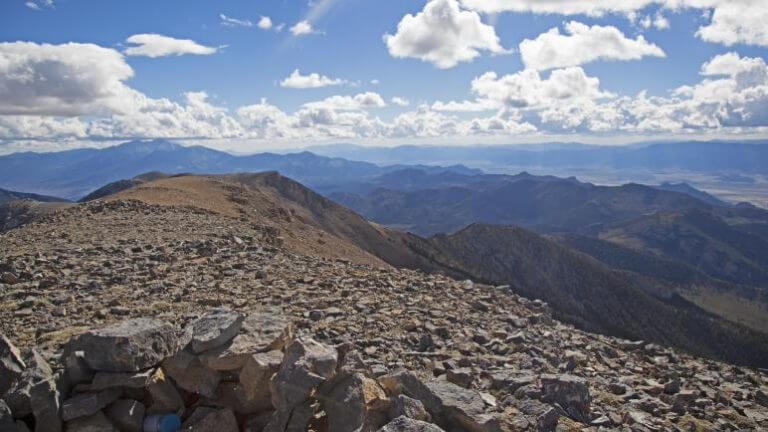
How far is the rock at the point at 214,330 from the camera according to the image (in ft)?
41.5

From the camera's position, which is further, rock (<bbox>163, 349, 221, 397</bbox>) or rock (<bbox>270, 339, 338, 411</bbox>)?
rock (<bbox>163, 349, 221, 397</bbox>)

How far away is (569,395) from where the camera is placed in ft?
48.8

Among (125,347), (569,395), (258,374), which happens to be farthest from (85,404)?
(569,395)

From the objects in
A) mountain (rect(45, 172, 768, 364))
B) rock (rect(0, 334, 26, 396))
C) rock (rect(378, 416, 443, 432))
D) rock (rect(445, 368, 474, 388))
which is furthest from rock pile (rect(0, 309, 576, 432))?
mountain (rect(45, 172, 768, 364))

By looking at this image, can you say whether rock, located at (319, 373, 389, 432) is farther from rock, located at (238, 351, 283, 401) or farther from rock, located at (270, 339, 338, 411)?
rock, located at (238, 351, 283, 401)

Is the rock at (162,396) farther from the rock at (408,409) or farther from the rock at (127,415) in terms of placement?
the rock at (408,409)

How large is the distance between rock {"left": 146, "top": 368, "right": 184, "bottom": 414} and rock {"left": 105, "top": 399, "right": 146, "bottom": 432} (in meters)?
0.27

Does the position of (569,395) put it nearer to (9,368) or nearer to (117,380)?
(117,380)

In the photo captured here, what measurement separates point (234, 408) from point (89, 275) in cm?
1354

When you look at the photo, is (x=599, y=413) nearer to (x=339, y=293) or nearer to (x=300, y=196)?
(x=339, y=293)

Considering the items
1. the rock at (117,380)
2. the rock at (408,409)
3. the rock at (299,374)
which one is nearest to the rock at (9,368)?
the rock at (117,380)

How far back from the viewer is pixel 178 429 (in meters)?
12.1

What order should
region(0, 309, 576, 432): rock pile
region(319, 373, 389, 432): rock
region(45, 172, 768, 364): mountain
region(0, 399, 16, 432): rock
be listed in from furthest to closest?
1. region(45, 172, 768, 364): mountain
2. region(0, 309, 576, 432): rock pile
3. region(0, 399, 16, 432): rock
4. region(319, 373, 389, 432): rock

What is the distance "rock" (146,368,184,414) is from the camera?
487 inches
